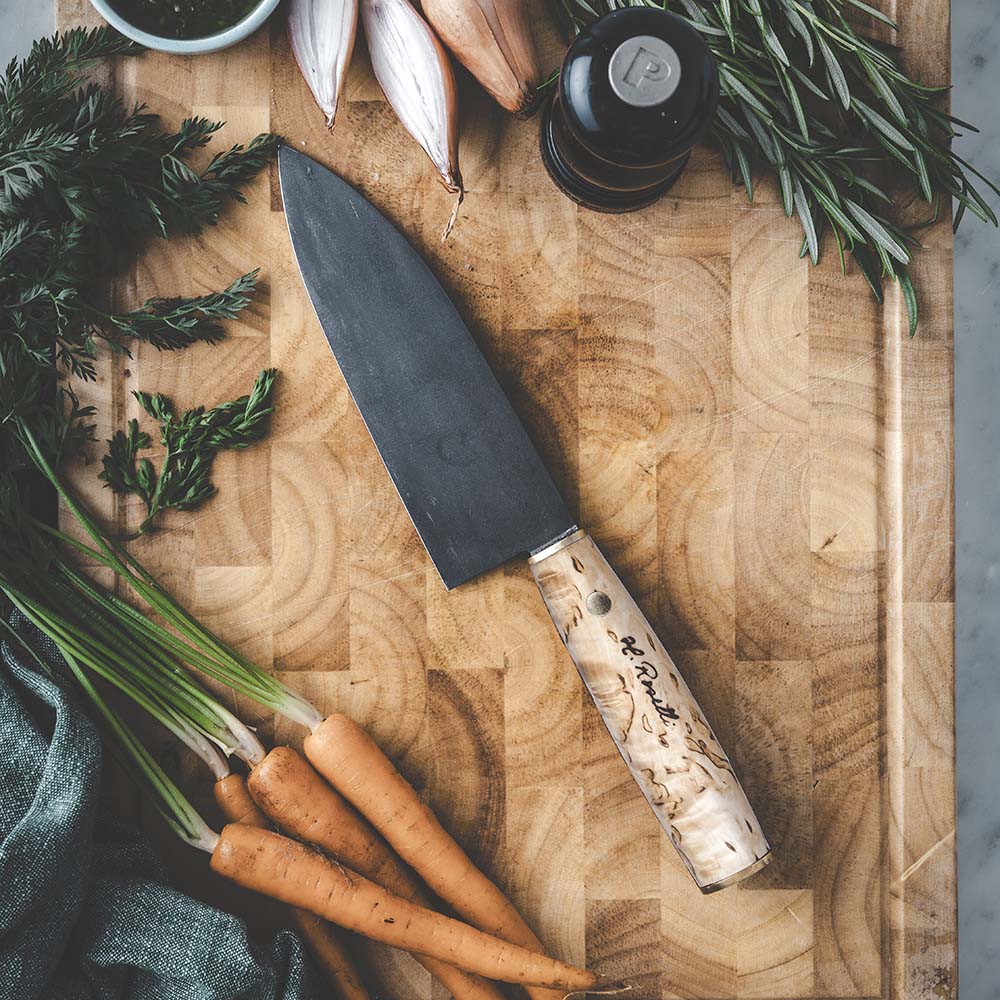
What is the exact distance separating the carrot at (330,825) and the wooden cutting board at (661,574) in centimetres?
5

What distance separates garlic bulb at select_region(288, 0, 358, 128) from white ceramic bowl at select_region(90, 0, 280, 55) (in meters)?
0.04

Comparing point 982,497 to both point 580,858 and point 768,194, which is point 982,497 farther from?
point 580,858

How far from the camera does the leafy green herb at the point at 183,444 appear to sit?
0.99m

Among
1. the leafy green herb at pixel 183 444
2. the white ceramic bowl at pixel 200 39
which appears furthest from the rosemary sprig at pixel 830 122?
the leafy green herb at pixel 183 444

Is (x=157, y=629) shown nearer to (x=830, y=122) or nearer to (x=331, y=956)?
(x=331, y=956)

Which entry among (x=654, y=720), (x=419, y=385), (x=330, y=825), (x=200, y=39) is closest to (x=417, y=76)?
(x=200, y=39)

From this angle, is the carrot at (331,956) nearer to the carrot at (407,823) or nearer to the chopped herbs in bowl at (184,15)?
the carrot at (407,823)

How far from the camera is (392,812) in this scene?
99 centimetres

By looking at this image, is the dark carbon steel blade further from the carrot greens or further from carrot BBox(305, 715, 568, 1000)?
carrot BBox(305, 715, 568, 1000)

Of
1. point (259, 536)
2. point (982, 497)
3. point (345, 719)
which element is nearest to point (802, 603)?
point (982, 497)

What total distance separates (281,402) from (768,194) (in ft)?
2.18

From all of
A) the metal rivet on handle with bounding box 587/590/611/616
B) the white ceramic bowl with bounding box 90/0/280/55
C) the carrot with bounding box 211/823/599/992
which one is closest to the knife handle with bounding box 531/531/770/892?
the metal rivet on handle with bounding box 587/590/611/616

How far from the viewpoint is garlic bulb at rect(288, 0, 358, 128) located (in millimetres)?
941

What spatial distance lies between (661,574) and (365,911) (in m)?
0.55
